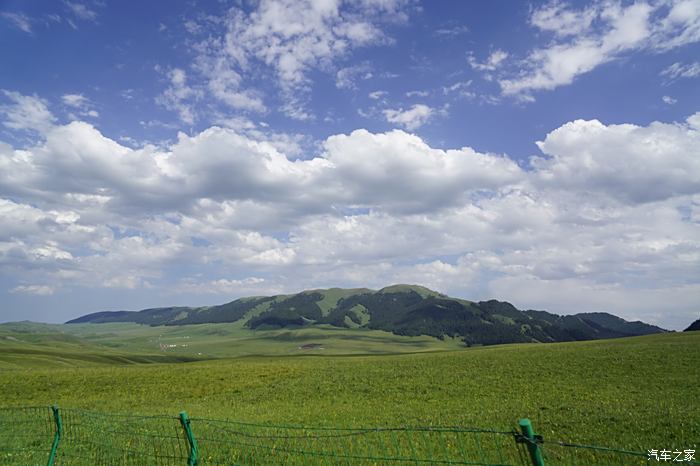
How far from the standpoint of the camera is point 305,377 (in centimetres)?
5353

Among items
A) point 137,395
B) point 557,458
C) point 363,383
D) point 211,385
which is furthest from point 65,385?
point 557,458

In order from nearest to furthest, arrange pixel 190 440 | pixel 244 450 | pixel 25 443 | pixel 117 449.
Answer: pixel 190 440 < pixel 117 449 < pixel 244 450 < pixel 25 443

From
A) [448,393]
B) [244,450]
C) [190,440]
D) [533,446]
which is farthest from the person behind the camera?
[448,393]

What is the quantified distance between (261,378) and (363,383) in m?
14.3

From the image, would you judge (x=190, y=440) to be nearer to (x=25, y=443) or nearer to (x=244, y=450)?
(x=244, y=450)

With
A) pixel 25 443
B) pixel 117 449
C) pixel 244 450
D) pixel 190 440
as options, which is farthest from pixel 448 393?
pixel 190 440

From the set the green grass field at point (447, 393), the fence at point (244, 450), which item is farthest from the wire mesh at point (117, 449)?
the green grass field at point (447, 393)

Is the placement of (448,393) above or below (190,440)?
below

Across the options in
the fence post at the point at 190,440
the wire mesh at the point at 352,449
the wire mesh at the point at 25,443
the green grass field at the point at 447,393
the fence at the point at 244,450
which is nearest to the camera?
the fence post at the point at 190,440

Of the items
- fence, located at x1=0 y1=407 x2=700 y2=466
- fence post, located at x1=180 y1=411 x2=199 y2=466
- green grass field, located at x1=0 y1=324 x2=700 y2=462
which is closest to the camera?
fence post, located at x1=180 y1=411 x2=199 y2=466

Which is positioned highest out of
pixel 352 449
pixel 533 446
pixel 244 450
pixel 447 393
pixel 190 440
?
pixel 533 446

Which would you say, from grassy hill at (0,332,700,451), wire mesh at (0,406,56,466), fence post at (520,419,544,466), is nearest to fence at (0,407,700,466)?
wire mesh at (0,406,56,466)

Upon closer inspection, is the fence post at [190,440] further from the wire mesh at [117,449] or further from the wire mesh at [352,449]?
the wire mesh at [352,449]

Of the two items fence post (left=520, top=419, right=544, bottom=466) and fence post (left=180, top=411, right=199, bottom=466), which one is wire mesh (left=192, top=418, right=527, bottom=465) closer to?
fence post (left=180, top=411, right=199, bottom=466)
